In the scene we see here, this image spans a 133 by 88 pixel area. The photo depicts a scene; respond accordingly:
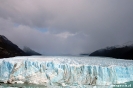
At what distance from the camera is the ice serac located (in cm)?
1788

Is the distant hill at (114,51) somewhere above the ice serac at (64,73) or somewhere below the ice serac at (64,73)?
above

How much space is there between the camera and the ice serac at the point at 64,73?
17875 millimetres

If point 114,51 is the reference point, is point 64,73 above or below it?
below

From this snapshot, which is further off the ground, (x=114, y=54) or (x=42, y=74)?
(x=114, y=54)

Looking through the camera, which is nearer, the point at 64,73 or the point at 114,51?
the point at 64,73

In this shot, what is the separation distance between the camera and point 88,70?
18.1m

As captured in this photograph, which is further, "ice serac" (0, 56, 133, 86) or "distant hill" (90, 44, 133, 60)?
"distant hill" (90, 44, 133, 60)

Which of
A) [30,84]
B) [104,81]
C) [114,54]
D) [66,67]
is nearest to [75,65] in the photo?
[66,67]

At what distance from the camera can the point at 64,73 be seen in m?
18.5

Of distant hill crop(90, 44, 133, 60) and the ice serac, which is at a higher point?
distant hill crop(90, 44, 133, 60)

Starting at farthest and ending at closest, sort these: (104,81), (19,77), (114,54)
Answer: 1. (114,54)
2. (19,77)
3. (104,81)

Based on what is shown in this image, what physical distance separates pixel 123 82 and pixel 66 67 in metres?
5.24

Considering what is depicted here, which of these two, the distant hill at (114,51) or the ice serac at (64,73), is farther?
the distant hill at (114,51)

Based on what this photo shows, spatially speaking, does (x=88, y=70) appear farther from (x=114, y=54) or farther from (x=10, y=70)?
(x=114, y=54)
